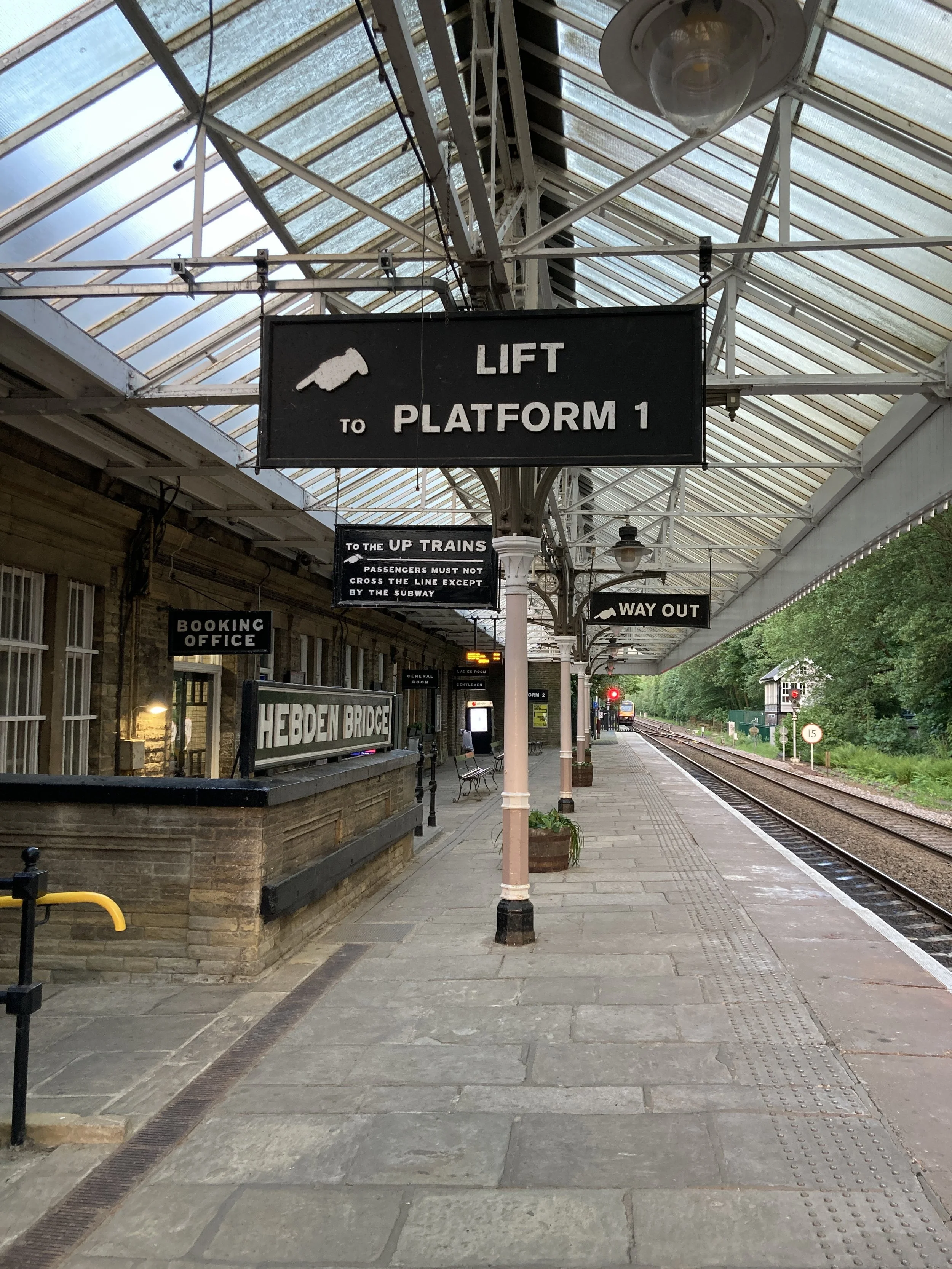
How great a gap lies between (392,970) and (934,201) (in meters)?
6.43

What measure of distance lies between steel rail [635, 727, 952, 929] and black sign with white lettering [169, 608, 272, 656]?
836 cm

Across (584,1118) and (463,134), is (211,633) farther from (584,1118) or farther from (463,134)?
(584,1118)

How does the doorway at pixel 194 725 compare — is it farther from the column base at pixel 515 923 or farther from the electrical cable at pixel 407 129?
the electrical cable at pixel 407 129

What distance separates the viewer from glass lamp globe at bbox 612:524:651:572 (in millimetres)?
12281

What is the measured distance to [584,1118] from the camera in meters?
3.96

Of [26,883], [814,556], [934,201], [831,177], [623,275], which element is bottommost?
[26,883]

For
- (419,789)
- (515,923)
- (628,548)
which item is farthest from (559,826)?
(419,789)

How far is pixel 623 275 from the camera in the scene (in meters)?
10.3

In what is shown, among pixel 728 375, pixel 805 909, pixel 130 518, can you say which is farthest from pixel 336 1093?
pixel 130 518

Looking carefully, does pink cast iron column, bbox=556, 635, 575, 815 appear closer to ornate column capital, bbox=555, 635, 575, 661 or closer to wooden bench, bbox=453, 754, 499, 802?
ornate column capital, bbox=555, 635, 575, 661

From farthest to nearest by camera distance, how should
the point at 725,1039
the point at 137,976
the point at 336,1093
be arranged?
the point at 137,976
the point at 725,1039
the point at 336,1093

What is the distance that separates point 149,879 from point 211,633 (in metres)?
6.51

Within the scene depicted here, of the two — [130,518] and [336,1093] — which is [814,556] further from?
[336,1093]

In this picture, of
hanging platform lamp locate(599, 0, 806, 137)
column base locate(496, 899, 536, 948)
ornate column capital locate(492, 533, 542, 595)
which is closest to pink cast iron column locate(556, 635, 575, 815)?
ornate column capital locate(492, 533, 542, 595)
